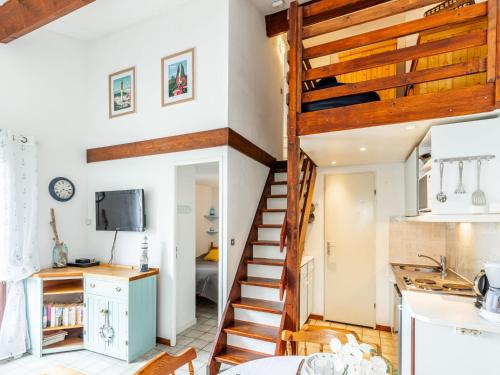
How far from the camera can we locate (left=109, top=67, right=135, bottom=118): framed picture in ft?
12.9

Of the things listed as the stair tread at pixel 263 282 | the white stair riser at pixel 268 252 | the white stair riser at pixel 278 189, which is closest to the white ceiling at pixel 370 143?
the white stair riser at pixel 278 189

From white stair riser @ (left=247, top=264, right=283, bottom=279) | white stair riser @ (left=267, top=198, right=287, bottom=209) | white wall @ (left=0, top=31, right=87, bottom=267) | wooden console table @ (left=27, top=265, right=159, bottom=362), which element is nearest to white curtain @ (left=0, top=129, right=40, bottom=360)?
wooden console table @ (left=27, top=265, right=159, bottom=362)

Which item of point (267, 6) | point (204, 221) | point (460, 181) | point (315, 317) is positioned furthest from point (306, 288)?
point (267, 6)

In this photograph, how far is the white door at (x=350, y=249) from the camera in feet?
13.3

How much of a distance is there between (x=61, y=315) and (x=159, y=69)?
10.6ft

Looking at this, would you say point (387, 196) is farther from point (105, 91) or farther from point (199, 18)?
point (105, 91)

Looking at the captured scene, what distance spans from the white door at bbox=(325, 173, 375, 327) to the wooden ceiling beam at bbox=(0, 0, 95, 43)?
149 inches

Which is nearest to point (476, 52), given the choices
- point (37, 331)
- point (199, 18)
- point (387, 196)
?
point (387, 196)

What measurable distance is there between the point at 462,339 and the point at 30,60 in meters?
5.26

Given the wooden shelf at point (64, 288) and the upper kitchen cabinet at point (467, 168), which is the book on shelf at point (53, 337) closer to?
the wooden shelf at point (64, 288)

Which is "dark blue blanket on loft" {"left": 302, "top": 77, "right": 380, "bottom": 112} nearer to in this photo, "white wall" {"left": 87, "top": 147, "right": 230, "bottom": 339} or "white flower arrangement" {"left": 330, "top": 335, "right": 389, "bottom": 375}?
→ "white wall" {"left": 87, "top": 147, "right": 230, "bottom": 339}

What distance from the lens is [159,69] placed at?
12.2 ft

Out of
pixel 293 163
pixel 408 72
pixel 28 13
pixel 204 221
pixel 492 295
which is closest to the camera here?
pixel 492 295

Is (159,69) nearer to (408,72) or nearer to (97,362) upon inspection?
(408,72)
